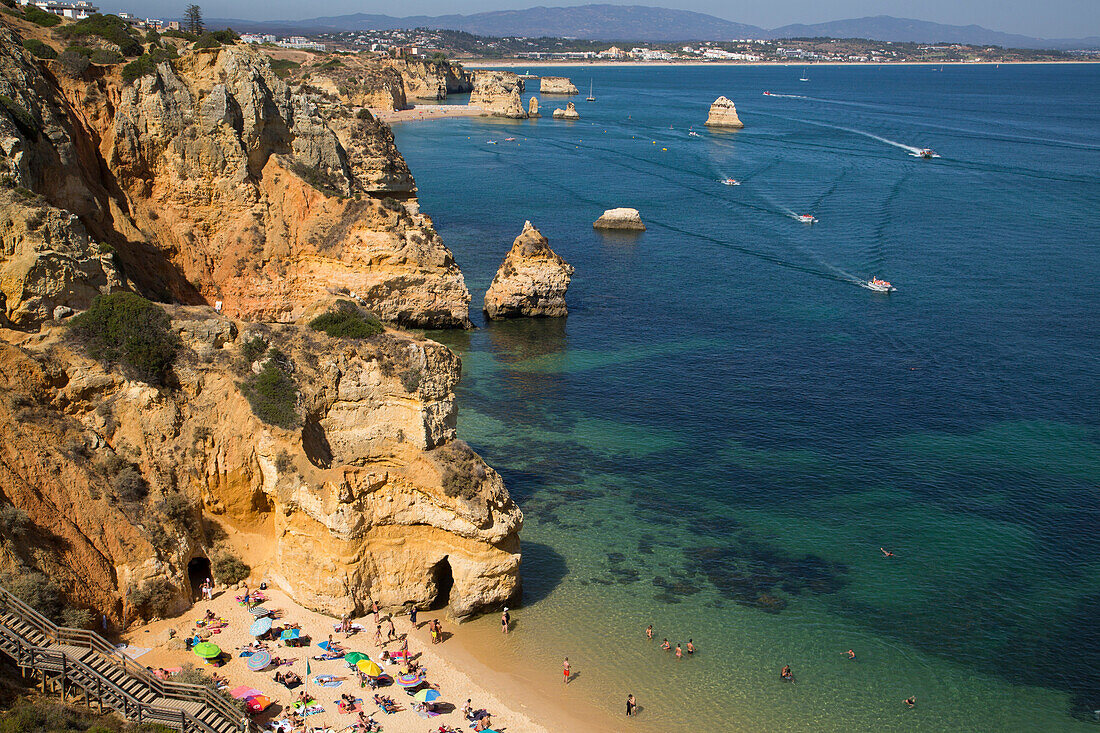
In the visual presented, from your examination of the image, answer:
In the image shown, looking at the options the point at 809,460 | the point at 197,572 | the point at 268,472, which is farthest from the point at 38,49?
the point at 809,460

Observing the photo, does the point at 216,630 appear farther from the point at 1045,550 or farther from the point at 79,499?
the point at 1045,550

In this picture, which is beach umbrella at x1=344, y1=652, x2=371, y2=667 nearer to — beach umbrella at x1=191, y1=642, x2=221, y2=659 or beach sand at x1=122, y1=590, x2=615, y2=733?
beach sand at x1=122, y1=590, x2=615, y2=733

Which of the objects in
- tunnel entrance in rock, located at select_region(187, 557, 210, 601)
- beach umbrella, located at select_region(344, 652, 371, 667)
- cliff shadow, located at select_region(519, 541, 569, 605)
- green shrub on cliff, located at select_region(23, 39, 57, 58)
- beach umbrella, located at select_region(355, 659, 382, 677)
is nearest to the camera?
beach umbrella, located at select_region(355, 659, 382, 677)

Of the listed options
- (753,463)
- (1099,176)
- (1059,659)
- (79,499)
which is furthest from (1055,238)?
(79,499)

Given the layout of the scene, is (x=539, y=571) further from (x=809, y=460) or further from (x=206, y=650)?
(x=809, y=460)

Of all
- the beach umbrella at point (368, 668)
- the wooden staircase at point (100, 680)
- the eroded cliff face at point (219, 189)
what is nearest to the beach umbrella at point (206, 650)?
the wooden staircase at point (100, 680)

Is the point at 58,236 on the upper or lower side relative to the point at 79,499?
upper

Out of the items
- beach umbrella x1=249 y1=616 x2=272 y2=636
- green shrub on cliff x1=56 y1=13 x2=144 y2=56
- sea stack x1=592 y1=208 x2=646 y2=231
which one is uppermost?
green shrub on cliff x1=56 y1=13 x2=144 y2=56

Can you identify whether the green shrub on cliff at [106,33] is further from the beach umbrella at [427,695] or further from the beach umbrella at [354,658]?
the beach umbrella at [427,695]

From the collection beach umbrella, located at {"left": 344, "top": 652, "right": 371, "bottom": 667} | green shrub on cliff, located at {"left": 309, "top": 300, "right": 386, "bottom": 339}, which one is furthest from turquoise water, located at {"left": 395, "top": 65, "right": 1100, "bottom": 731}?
green shrub on cliff, located at {"left": 309, "top": 300, "right": 386, "bottom": 339}
